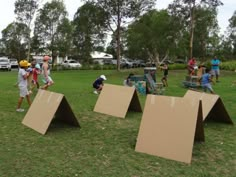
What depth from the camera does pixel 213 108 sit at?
7.93 m

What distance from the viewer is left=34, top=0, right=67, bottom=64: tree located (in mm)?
46688

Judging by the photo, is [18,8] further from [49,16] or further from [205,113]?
[205,113]

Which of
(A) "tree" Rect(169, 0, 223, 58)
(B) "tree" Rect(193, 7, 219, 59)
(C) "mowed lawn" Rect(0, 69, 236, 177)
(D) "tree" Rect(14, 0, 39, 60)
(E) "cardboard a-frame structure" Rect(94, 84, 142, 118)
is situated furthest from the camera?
(B) "tree" Rect(193, 7, 219, 59)

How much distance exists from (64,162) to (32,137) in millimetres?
1739

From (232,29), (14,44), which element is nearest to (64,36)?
(14,44)

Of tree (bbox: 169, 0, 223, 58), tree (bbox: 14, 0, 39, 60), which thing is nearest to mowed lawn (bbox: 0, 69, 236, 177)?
tree (bbox: 169, 0, 223, 58)

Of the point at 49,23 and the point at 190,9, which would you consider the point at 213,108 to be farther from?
the point at 49,23

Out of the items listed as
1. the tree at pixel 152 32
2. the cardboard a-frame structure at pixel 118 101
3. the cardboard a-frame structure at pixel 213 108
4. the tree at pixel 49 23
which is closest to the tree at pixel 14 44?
the tree at pixel 49 23

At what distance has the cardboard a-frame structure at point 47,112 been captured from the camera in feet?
23.9

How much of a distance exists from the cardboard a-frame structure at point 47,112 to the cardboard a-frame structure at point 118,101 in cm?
158

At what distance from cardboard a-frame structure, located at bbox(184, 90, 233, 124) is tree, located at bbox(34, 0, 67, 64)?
134ft

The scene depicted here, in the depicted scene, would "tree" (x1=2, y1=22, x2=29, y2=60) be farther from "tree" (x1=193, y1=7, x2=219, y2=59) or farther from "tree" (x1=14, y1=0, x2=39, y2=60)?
"tree" (x1=193, y1=7, x2=219, y2=59)

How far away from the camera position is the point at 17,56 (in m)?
63.8

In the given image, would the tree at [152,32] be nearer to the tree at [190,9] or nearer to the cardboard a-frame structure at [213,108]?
the tree at [190,9]
